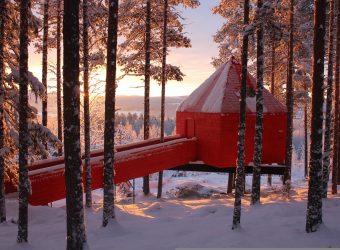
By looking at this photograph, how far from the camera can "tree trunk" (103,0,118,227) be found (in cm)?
1089

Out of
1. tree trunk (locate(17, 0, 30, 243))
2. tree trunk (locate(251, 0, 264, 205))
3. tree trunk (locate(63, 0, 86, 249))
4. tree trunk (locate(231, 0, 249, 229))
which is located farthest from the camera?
tree trunk (locate(251, 0, 264, 205))

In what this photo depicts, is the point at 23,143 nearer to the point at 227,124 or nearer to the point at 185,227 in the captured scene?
the point at 185,227

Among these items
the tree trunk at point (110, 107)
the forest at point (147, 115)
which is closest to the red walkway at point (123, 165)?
the forest at point (147, 115)

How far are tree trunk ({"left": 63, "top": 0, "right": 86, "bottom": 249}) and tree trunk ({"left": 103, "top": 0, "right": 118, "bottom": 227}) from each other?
2733 millimetres

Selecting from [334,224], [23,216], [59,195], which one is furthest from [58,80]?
[334,224]

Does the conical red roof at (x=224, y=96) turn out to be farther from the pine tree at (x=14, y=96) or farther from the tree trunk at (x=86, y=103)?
the pine tree at (x=14, y=96)

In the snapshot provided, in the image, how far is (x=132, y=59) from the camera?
20828mm

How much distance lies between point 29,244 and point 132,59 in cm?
1267

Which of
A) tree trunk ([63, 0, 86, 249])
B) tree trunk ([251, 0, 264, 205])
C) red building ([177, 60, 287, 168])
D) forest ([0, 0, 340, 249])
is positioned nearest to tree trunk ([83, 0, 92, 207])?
forest ([0, 0, 340, 249])

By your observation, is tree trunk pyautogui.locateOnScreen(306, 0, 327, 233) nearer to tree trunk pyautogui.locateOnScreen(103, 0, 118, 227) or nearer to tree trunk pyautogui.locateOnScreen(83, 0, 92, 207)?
tree trunk pyautogui.locateOnScreen(103, 0, 118, 227)

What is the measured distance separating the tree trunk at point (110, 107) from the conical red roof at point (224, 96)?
401 inches

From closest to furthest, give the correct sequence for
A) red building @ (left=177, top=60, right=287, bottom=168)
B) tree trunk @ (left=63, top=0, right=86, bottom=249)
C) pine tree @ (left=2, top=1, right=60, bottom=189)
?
tree trunk @ (left=63, top=0, right=86, bottom=249), pine tree @ (left=2, top=1, right=60, bottom=189), red building @ (left=177, top=60, right=287, bottom=168)

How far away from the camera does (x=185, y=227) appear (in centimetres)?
1162

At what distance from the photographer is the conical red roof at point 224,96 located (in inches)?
816
